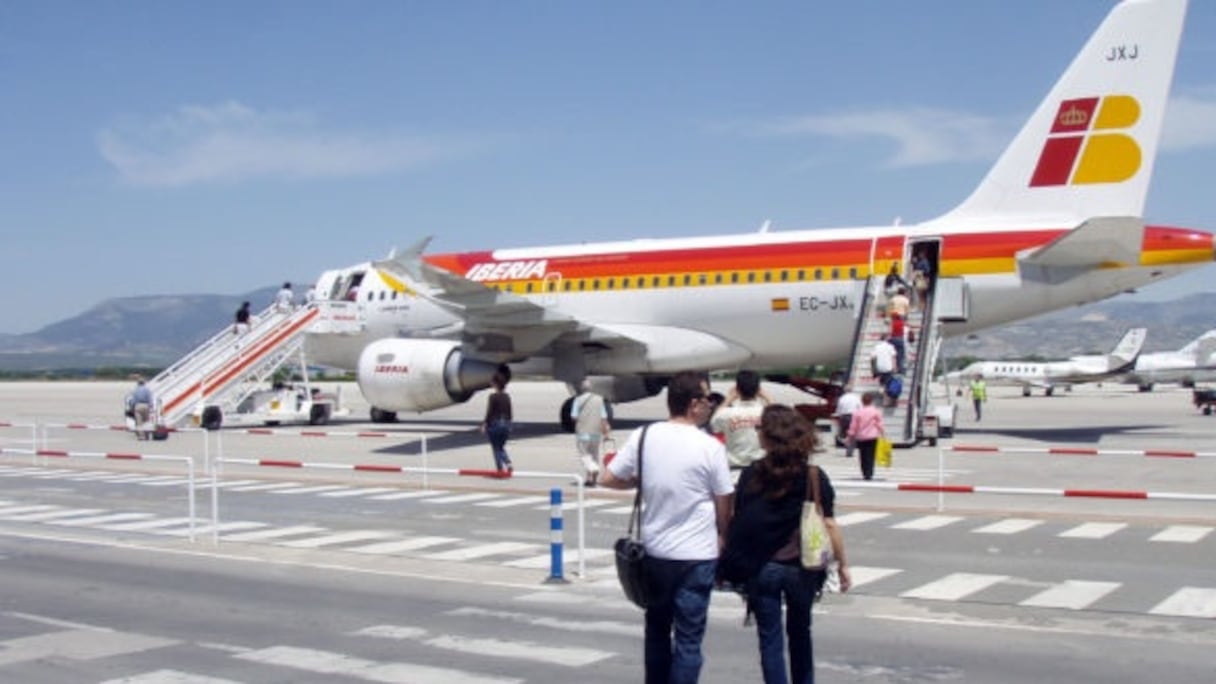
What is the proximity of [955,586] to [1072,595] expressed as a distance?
93 centimetres

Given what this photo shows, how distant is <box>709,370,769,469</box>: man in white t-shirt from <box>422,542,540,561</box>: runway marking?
8.19 ft

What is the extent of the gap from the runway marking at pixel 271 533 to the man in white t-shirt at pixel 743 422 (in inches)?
184

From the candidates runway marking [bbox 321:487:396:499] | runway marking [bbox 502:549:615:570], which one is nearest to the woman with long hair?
runway marking [bbox 502:549:615:570]

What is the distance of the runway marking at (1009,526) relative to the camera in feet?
45.4

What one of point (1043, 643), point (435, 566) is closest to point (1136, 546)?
point (1043, 643)

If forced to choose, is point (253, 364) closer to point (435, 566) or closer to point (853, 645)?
point (435, 566)

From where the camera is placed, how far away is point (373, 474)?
21.6 meters

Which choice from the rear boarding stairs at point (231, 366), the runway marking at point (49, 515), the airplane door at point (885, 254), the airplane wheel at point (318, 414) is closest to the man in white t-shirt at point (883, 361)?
the airplane door at point (885, 254)

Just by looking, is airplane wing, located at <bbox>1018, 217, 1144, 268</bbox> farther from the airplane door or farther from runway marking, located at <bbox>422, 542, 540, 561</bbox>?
runway marking, located at <bbox>422, 542, 540, 561</bbox>

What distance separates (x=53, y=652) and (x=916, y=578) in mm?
6715

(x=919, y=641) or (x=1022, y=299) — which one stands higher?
(x=1022, y=299)

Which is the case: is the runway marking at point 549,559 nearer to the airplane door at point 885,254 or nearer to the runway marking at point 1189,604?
the runway marking at point 1189,604

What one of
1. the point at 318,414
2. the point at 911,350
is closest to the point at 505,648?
the point at 911,350

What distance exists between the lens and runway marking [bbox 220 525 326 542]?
46.8ft
